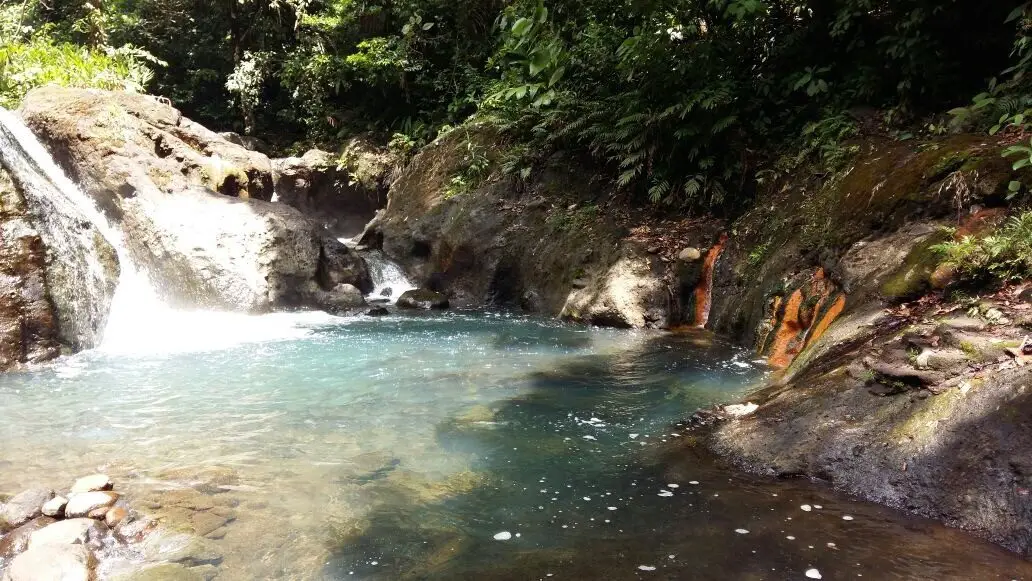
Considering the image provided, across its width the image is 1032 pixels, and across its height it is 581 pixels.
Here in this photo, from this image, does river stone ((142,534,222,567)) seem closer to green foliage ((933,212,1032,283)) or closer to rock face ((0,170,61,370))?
rock face ((0,170,61,370))

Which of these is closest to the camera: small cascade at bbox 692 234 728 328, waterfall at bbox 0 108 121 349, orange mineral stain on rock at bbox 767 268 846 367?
orange mineral stain on rock at bbox 767 268 846 367

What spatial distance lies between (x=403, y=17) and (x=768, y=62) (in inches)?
444

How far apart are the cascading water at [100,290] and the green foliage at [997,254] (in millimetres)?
8347

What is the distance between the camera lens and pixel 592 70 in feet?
41.2

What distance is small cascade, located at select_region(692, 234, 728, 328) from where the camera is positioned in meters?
9.30

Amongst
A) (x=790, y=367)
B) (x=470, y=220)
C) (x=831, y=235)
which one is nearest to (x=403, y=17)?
(x=470, y=220)

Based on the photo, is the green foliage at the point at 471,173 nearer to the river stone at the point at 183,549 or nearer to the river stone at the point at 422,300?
the river stone at the point at 422,300

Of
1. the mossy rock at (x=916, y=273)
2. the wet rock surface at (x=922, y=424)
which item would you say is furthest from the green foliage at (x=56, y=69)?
the mossy rock at (x=916, y=273)

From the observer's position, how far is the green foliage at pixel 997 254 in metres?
4.75

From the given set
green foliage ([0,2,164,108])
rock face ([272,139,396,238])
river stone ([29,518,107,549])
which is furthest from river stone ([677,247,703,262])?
green foliage ([0,2,164,108])

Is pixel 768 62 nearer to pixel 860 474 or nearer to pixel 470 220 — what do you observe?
pixel 470 220

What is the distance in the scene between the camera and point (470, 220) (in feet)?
42.7

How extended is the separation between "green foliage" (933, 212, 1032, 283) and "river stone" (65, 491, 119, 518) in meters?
6.57

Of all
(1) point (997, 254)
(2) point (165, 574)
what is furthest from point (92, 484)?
(1) point (997, 254)
